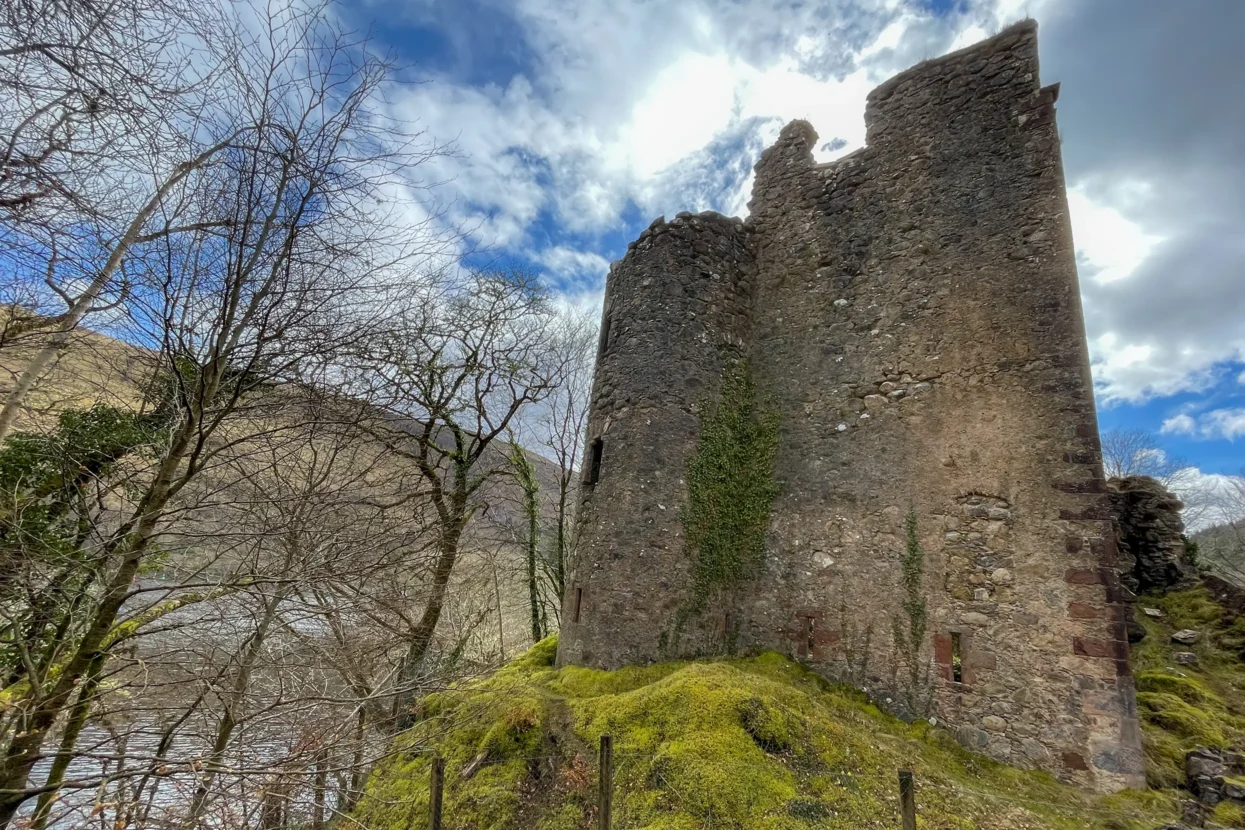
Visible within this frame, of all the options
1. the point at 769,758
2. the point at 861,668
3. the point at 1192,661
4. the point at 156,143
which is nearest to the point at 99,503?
the point at 156,143

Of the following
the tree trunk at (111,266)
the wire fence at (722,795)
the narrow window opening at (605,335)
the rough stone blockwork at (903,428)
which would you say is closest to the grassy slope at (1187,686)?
the rough stone blockwork at (903,428)

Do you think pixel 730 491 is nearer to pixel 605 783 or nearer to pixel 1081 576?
pixel 1081 576

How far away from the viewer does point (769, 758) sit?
15.4 feet

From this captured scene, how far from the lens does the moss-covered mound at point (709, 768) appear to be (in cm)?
438

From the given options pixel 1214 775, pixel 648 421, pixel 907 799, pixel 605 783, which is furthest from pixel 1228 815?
pixel 648 421

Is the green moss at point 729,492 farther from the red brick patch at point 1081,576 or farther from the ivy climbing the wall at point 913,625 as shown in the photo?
the red brick patch at point 1081,576

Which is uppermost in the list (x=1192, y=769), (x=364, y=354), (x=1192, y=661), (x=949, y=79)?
(x=949, y=79)

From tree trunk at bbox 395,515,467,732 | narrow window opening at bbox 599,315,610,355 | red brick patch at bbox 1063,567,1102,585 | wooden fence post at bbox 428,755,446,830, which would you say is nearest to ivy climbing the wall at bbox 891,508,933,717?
red brick patch at bbox 1063,567,1102,585

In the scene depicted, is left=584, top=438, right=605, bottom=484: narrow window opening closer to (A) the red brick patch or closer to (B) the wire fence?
(B) the wire fence

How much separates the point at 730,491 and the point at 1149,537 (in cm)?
645

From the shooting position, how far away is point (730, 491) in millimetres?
7672

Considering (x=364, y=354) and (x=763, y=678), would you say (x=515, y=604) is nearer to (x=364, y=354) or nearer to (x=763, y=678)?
(x=763, y=678)

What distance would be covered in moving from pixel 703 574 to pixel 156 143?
6598 millimetres

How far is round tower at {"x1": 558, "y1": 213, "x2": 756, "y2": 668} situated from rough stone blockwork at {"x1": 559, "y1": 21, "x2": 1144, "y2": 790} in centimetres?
3
